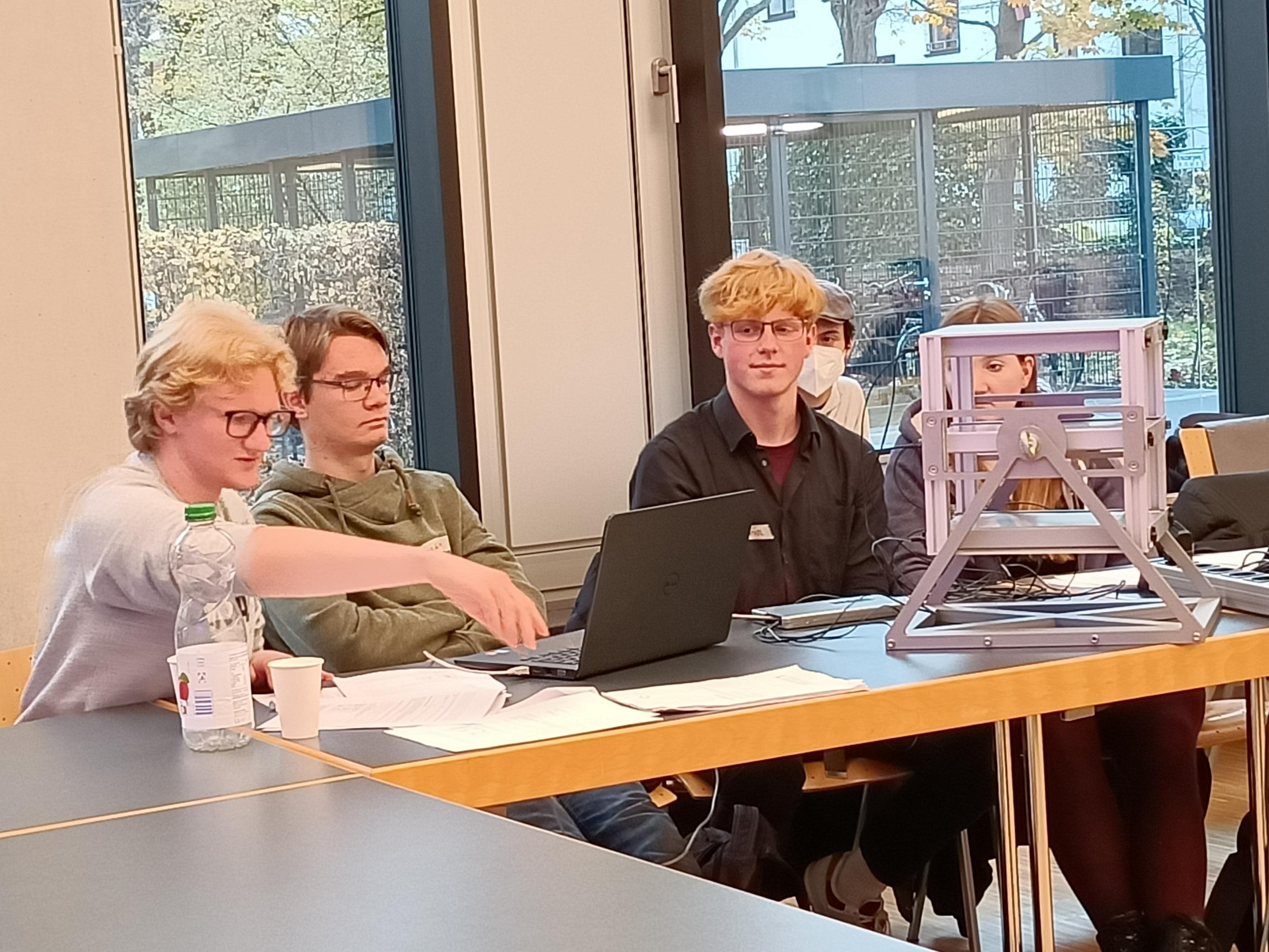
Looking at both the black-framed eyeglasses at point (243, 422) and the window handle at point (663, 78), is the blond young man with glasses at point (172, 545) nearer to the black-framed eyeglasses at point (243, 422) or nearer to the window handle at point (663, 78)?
the black-framed eyeglasses at point (243, 422)

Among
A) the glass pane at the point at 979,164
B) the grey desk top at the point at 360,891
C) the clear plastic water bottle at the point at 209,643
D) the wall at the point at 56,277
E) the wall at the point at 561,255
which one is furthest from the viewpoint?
the glass pane at the point at 979,164

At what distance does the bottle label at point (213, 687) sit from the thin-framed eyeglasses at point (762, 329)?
4.94ft

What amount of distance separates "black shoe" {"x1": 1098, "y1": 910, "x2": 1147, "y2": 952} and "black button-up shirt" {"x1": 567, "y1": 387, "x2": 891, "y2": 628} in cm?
70

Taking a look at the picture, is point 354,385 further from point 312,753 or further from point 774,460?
point 312,753

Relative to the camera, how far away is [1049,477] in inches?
92.0

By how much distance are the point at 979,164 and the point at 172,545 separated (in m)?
3.46

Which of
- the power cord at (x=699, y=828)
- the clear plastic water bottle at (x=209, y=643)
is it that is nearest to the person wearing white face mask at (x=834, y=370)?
the power cord at (x=699, y=828)

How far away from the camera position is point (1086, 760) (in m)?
2.80

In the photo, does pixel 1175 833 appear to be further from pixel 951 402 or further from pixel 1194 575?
pixel 951 402

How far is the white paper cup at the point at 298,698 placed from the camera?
1982 millimetres

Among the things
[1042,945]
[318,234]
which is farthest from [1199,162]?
[1042,945]

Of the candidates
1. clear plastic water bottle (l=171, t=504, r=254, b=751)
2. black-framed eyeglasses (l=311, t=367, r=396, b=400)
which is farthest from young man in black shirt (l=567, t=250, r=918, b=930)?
clear plastic water bottle (l=171, t=504, r=254, b=751)

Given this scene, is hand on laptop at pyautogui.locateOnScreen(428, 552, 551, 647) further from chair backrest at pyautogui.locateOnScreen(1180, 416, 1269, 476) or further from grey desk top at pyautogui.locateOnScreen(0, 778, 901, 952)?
chair backrest at pyautogui.locateOnScreen(1180, 416, 1269, 476)

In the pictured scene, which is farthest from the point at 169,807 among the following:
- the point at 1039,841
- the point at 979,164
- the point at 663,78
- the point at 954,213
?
the point at 979,164
